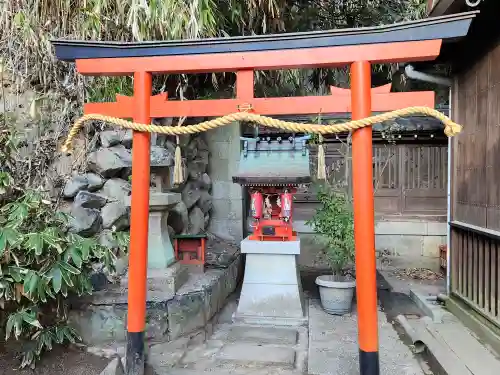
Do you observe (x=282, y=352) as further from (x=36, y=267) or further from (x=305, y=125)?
(x=305, y=125)

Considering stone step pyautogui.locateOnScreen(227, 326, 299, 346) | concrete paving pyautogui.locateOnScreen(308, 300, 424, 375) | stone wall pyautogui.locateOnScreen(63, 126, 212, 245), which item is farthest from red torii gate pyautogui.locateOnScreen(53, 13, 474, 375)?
stone step pyautogui.locateOnScreen(227, 326, 299, 346)

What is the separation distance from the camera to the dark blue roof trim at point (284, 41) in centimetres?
291

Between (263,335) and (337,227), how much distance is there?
78.2 inches

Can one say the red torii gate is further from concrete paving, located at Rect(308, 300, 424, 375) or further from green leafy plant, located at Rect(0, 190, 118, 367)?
concrete paving, located at Rect(308, 300, 424, 375)

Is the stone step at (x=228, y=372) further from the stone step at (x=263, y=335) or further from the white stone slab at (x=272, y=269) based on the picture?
the white stone slab at (x=272, y=269)

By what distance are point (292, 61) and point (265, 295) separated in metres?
3.91

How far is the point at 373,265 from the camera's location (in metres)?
3.02

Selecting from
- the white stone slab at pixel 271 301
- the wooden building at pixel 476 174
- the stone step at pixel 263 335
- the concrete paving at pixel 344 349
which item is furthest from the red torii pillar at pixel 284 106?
the white stone slab at pixel 271 301

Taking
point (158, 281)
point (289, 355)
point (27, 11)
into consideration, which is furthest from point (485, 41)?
point (27, 11)

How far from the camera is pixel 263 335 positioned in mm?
5367

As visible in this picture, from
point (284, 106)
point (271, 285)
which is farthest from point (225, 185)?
point (284, 106)

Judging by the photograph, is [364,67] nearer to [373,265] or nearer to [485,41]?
[373,265]

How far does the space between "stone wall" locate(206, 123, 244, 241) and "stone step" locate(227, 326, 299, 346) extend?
3514 millimetres

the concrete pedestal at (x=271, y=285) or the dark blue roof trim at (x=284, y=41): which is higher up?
the dark blue roof trim at (x=284, y=41)
